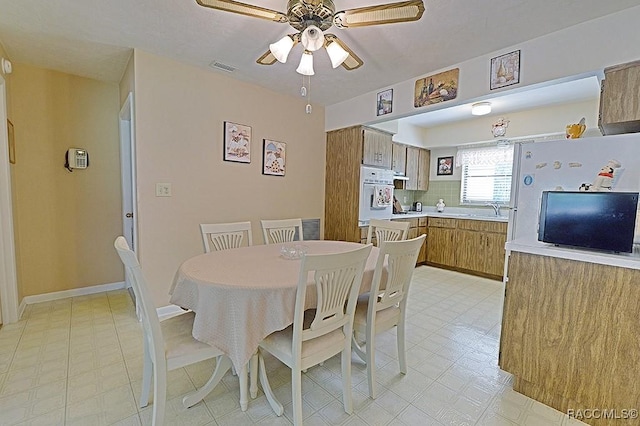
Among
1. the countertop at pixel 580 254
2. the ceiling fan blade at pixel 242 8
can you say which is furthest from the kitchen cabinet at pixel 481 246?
the ceiling fan blade at pixel 242 8

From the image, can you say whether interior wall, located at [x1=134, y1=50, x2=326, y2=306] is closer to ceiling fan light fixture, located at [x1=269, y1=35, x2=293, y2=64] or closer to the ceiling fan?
ceiling fan light fixture, located at [x1=269, y1=35, x2=293, y2=64]

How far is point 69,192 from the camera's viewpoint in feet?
10.2

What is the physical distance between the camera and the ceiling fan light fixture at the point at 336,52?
1.77 metres

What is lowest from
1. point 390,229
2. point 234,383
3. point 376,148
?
point 234,383

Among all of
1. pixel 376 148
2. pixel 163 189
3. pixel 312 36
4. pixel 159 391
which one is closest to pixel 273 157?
pixel 163 189

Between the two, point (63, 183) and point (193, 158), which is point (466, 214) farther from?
point (63, 183)

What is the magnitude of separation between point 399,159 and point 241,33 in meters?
3.25

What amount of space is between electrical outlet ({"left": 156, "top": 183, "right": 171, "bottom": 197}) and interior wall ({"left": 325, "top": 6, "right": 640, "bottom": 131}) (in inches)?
104

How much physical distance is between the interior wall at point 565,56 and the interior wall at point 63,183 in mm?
3587

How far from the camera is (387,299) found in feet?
5.84

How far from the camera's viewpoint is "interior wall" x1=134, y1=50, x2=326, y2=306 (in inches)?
101

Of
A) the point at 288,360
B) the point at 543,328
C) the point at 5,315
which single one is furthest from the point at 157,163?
the point at 543,328

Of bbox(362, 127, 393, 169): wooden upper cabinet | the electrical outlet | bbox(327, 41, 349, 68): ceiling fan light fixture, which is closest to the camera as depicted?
bbox(327, 41, 349, 68): ceiling fan light fixture

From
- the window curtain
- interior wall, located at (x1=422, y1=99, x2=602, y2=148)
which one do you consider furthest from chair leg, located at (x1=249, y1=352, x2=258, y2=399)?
the window curtain
